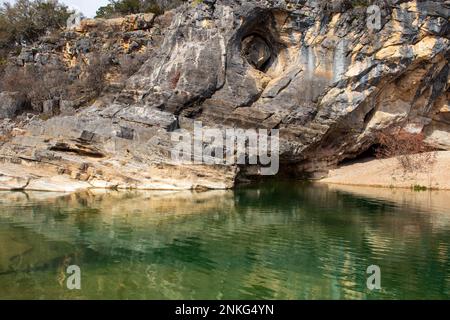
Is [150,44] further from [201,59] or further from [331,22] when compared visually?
[331,22]

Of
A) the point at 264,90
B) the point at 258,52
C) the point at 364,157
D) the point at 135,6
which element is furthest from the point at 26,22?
the point at 364,157

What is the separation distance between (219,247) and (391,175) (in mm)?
22473

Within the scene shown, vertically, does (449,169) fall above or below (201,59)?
below

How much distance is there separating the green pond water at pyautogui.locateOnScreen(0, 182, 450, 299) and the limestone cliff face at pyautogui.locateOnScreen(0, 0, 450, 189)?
5120 millimetres

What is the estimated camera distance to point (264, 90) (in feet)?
106

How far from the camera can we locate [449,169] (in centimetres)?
3142

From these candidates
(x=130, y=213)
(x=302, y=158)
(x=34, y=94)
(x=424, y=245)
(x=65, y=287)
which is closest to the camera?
(x=65, y=287)

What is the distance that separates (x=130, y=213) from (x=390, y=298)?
12.6 m

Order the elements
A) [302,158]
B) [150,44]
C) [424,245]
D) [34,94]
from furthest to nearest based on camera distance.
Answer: [150,44] → [34,94] → [302,158] → [424,245]

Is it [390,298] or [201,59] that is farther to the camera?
[201,59]

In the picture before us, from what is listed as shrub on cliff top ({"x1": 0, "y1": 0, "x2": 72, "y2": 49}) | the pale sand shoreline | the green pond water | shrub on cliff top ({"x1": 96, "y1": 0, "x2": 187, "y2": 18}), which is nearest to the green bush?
shrub on cliff top ({"x1": 0, "y1": 0, "x2": 72, "y2": 49})

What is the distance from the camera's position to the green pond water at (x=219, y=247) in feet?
32.6

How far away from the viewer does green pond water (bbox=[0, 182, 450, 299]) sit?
9.93 metres

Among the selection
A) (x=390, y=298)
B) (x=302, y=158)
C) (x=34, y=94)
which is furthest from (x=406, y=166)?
(x=34, y=94)
